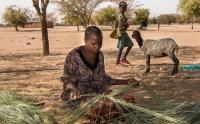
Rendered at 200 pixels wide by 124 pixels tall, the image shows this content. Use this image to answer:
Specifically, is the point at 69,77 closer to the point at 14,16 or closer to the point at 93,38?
the point at 93,38

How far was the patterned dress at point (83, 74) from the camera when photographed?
5.00 m

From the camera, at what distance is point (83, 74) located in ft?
16.5

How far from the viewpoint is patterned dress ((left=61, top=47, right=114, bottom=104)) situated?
500 cm

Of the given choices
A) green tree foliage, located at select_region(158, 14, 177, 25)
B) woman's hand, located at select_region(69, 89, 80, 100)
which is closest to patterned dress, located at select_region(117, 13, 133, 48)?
woman's hand, located at select_region(69, 89, 80, 100)

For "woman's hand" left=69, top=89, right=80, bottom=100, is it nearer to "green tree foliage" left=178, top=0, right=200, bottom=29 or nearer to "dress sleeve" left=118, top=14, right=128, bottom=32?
"dress sleeve" left=118, top=14, right=128, bottom=32

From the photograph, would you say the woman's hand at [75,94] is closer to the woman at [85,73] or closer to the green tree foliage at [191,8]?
the woman at [85,73]

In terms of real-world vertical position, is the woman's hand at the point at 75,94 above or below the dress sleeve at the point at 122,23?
below

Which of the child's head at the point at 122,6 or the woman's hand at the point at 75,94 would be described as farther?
the child's head at the point at 122,6

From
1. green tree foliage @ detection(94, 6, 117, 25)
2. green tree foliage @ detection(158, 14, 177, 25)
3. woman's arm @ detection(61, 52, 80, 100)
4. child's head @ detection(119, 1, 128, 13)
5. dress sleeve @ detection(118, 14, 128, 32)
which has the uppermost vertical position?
child's head @ detection(119, 1, 128, 13)

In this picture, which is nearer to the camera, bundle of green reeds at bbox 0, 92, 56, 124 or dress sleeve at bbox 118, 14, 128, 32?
bundle of green reeds at bbox 0, 92, 56, 124

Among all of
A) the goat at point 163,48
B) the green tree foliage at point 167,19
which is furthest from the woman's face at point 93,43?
the green tree foliage at point 167,19

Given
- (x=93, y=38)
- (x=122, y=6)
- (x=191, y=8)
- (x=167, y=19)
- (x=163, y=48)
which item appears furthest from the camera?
(x=167, y=19)

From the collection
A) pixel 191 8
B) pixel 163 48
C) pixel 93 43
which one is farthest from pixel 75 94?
pixel 191 8

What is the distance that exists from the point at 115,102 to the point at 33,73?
255 inches
